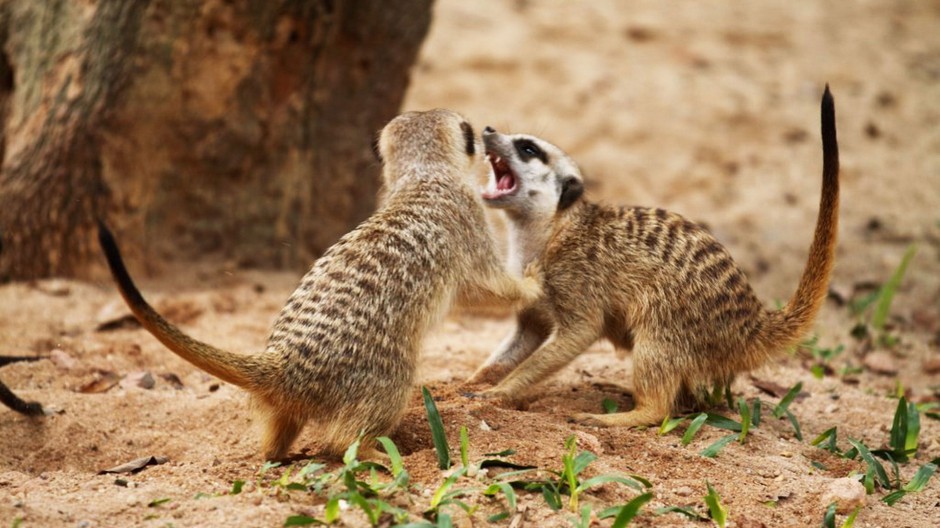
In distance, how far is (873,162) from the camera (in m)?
6.76

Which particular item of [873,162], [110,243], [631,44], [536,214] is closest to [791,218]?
[873,162]

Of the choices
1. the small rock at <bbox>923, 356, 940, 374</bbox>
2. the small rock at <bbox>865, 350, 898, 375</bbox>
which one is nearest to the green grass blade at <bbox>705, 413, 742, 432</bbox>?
the small rock at <bbox>865, 350, 898, 375</bbox>

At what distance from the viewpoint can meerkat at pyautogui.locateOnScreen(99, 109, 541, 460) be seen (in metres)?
2.60

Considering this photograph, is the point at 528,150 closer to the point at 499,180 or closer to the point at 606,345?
the point at 499,180

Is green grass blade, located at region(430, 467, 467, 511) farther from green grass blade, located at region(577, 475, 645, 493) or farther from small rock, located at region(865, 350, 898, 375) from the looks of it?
small rock, located at region(865, 350, 898, 375)

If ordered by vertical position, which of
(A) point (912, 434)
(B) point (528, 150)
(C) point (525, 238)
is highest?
(B) point (528, 150)

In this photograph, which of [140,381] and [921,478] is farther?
[140,381]

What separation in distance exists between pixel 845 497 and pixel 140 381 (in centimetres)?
229

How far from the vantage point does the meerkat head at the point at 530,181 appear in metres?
3.58

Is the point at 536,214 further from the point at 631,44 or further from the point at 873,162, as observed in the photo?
the point at 631,44

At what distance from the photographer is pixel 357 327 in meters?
2.65

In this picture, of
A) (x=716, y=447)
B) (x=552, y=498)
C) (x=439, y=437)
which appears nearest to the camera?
(x=552, y=498)

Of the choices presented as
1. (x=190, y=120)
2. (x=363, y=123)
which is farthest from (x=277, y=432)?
(x=363, y=123)

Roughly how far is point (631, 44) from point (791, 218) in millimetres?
2581
